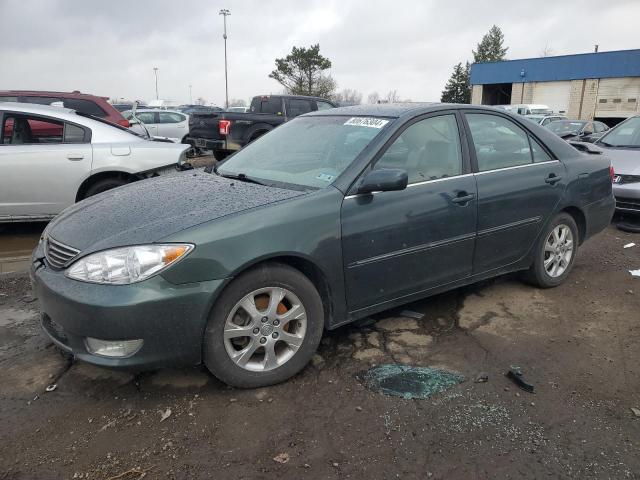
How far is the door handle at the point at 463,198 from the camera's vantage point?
3503mm

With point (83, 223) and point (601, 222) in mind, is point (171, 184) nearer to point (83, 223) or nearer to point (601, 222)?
point (83, 223)

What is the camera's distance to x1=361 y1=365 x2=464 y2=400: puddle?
2.88m

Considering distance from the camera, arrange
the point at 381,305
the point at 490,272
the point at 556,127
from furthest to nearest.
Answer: the point at 556,127
the point at 490,272
the point at 381,305

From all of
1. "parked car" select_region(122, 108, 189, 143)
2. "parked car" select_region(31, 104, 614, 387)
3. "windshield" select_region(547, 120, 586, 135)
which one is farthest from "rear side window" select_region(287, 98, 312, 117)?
"parked car" select_region(31, 104, 614, 387)

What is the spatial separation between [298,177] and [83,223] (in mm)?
1330

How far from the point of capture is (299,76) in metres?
48.7

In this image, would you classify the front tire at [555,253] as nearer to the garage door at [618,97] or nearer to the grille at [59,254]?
the grille at [59,254]

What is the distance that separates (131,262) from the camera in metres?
2.54

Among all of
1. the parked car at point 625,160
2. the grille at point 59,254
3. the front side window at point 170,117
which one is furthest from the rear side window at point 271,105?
the grille at point 59,254

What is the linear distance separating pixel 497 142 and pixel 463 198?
0.74 m

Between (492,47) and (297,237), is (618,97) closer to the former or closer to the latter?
(492,47)

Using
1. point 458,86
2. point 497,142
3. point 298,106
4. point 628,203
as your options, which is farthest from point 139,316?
point 458,86

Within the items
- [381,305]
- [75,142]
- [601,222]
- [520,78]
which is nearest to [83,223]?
[381,305]

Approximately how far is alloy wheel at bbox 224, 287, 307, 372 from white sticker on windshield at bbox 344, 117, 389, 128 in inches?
53.4
